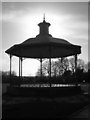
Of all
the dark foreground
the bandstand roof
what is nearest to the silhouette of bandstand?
the bandstand roof

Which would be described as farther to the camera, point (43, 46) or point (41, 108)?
point (43, 46)

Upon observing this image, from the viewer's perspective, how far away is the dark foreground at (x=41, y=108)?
12828 millimetres

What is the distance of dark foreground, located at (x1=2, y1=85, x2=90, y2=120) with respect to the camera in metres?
12.8

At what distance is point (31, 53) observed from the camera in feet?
84.3

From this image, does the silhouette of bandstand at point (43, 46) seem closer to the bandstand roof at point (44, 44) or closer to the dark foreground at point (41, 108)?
the bandstand roof at point (44, 44)

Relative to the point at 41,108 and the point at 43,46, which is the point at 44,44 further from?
the point at 41,108

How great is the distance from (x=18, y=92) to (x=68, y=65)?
61227 mm

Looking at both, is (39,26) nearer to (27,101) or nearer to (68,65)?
(27,101)

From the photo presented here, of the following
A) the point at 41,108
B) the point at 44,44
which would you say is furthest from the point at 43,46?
the point at 41,108

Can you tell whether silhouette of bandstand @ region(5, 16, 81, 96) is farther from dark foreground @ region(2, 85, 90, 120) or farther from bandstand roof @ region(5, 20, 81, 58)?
dark foreground @ region(2, 85, 90, 120)

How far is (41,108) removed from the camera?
14.4 metres

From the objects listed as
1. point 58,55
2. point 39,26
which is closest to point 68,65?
point 58,55

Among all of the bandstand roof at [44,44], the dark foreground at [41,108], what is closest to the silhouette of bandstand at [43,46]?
the bandstand roof at [44,44]

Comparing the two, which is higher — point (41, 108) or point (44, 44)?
point (44, 44)
